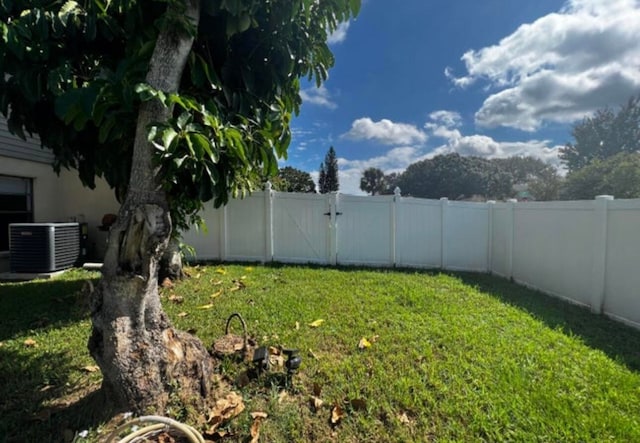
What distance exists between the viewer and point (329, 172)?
50875 mm

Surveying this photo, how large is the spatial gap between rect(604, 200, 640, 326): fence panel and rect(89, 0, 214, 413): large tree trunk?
498 cm

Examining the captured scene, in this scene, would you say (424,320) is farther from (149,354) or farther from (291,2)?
(291,2)

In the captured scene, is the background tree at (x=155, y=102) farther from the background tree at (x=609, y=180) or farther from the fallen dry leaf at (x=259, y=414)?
the background tree at (x=609, y=180)

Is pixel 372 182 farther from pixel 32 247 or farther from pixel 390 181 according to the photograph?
pixel 32 247

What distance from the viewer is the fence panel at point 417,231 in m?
6.75

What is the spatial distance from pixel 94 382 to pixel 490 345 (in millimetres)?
3476

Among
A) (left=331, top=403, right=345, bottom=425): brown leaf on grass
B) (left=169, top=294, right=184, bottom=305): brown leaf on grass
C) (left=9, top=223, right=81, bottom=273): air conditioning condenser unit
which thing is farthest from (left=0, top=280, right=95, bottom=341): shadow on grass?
(left=331, top=403, right=345, bottom=425): brown leaf on grass

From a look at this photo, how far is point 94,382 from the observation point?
2.33m

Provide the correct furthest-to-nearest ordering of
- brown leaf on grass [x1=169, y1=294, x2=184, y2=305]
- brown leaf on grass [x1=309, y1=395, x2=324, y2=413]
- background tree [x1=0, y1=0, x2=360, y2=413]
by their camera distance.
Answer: brown leaf on grass [x1=169, y1=294, x2=184, y2=305]
brown leaf on grass [x1=309, y1=395, x2=324, y2=413]
background tree [x1=0, y1=0, x2=360, y2=413]

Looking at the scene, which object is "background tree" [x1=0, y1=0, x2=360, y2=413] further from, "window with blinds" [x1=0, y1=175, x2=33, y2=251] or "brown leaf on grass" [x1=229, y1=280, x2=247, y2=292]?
"window with blinds" [x1=0, y1=175, x2=33, y2=251]

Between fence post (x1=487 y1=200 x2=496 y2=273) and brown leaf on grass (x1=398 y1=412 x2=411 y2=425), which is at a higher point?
fence post (x1=487 y1=200 x2=496 y2=273)

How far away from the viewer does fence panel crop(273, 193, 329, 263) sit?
6.86 meters

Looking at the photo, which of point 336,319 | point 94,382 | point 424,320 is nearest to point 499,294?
point 424,320

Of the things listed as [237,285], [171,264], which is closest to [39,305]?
[171,264]
